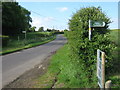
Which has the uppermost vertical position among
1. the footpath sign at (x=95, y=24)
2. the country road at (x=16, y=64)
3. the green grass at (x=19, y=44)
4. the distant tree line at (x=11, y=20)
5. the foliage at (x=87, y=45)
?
the distant tree line at (x=11, y=20)

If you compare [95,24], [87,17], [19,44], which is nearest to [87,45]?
[95,24]

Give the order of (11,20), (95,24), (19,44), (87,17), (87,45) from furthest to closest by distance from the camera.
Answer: (11,20) → (19,44) → (87,17) → (87,45) → (95,24)

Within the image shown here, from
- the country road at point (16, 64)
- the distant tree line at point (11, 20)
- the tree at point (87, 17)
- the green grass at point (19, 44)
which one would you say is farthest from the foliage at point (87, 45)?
the distant tree line at point (11, 20)

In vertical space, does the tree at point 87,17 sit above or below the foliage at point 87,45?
above

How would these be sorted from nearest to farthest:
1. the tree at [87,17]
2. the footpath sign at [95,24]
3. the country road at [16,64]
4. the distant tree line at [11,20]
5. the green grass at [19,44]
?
1. the footpath sign at [95,24]
2. the tree at [87,17]
3. the country road at [16,64]
4. the green grass at [19,44]
5. the distant tree line at [11,20]

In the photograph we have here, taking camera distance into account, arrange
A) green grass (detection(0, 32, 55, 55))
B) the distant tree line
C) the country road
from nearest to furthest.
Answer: the country road
green grass (detection(0, 32, 55, 55))
the distant tree line

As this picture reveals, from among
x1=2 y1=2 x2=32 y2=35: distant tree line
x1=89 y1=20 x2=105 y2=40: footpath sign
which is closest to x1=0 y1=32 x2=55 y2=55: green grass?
x1=2 y1=2 x2=32 y2=35: distant tree line

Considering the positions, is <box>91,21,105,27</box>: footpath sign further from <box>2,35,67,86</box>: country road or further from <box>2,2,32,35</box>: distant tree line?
<box>2,2,32,35</box>: distant tree line

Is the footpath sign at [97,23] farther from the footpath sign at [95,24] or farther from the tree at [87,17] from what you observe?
the tree at [87,17]

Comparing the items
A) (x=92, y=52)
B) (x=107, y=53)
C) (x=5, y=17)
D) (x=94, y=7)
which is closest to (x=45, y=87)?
(x=92, y=52)

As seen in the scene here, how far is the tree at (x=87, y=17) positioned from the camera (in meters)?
6.57

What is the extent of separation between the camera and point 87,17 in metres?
6.68

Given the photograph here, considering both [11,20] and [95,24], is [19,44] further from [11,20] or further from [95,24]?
[95,24]

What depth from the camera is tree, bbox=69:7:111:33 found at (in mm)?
6574
